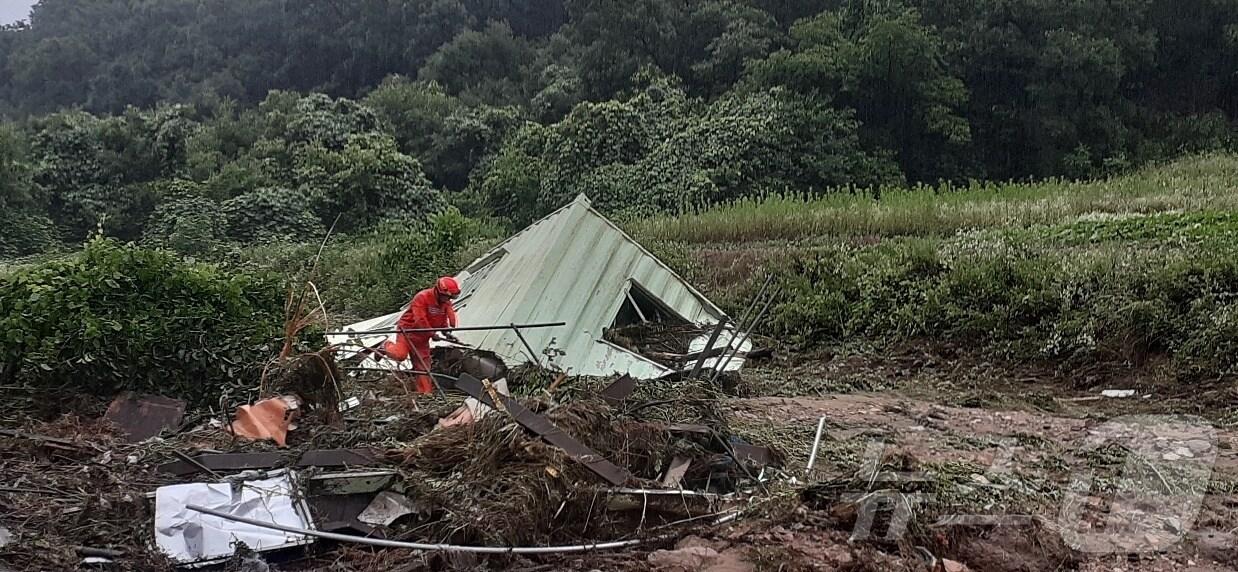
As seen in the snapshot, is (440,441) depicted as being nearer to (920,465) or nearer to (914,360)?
(920,465)

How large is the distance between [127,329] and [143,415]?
0.76 metres

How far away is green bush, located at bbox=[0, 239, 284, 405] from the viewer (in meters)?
5.80

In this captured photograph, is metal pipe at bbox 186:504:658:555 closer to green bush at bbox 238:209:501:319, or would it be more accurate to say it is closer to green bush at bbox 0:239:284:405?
green bush at bbox 0:239:284:405

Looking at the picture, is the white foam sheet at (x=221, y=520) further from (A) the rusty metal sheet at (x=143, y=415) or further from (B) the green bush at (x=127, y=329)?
(B) the green bush at (x=127, y=329)

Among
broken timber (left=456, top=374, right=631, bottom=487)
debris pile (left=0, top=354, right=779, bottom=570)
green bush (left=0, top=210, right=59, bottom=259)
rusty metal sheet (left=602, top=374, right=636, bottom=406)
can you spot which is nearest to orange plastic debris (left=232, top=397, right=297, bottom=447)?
debris pile (left=0, top=354, right=779, bottom=570)

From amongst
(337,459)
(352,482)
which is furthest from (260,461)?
(352,482)

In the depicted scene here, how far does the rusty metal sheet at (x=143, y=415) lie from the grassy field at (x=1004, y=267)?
5.82m

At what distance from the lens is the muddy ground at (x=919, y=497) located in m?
4.00

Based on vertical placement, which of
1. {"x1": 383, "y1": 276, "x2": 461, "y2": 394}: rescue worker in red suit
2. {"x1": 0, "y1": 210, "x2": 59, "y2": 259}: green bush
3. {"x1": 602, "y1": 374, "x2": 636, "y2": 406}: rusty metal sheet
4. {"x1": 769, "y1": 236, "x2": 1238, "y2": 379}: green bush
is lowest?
{"x1": 0, "y1": 210, "x2": 59, "y2": 259}: green bush

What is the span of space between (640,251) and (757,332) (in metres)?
1.88

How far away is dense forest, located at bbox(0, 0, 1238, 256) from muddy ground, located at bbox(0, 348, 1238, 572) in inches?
416

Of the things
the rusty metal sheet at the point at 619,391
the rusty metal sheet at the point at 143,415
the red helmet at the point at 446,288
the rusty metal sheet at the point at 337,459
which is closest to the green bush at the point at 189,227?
the red helmet at the point at 446,288

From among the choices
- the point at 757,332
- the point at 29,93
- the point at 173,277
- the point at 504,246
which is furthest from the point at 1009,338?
the point at 29,93

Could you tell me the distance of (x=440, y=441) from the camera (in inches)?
180
